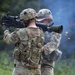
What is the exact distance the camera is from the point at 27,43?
19.9ft

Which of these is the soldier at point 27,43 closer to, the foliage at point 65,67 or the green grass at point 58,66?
the green grass at point 58,66

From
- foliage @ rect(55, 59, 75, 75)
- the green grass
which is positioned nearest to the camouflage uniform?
the green grass

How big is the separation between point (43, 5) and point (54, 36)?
23.5 feet

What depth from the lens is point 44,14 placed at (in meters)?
6.73

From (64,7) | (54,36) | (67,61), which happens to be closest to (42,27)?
(54,36)

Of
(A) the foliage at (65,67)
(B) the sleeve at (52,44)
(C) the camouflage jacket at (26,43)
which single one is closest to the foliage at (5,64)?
(A) the foliage at (65,67)

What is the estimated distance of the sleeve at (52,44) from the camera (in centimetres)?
637

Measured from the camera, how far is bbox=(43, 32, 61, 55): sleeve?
6.37 m

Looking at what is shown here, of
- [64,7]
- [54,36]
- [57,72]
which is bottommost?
[57,72]

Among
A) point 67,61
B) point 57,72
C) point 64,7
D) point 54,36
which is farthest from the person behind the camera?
point 64,7

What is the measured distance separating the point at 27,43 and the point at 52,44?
0.55 m

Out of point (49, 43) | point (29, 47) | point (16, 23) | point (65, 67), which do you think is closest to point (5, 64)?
point (65, 67)

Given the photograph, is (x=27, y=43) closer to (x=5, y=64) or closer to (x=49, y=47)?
(x=49, y=47)

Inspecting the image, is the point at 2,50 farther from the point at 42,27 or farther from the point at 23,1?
the point at 42,27
